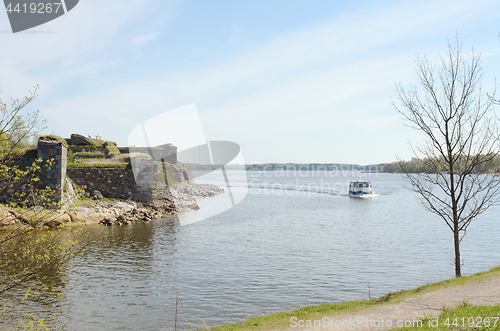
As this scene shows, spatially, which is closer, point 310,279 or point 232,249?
point 310,279

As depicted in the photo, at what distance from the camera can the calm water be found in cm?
1251

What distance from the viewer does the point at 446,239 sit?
26.4 metres

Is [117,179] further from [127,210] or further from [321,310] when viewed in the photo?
[321,310]

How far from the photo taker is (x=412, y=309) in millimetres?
9906

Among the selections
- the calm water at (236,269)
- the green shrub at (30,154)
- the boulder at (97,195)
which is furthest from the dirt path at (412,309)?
the boulder at (97,195)

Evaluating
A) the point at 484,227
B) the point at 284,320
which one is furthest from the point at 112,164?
the point at 484,227

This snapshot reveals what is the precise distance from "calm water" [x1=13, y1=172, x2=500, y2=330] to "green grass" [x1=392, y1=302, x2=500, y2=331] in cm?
548

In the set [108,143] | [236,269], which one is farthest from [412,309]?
[108,143]

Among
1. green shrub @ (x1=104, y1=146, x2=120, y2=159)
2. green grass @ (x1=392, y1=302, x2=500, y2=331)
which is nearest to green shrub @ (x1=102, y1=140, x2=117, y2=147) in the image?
green shrub @ (x1=104, y1=146, x2=120, y2=159)

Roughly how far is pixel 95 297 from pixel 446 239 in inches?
1006

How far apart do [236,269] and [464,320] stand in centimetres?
1198

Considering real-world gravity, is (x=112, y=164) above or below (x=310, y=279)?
above

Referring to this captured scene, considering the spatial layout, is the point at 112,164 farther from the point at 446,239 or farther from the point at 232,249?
the point at 446,239

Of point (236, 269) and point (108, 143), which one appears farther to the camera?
point (108, 143)
